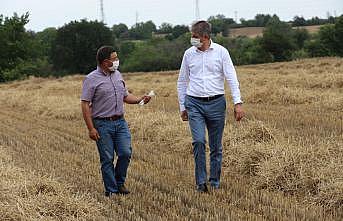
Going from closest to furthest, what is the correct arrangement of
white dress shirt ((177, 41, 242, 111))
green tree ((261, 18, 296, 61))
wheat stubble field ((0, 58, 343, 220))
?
wheat stubble field ((0, 58, 343, 220))
white dress shirt ((177, 41, 242, 111))
green tree ((261, 18, 296, 61))

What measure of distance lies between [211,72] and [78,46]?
55.8 meters

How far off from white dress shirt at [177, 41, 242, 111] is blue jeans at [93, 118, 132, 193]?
3.38 ft

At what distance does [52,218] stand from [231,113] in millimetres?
9104

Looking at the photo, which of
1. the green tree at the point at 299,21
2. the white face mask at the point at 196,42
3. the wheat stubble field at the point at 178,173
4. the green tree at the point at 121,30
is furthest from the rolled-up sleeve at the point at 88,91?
the green tree at the point at 121,30

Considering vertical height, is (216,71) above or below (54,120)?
above

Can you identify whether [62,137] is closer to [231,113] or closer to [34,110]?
[231,113]

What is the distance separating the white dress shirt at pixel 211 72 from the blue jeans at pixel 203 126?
0.13m

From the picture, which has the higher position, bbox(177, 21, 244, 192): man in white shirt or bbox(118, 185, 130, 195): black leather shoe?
bbox(177, 21, 244, 192): man in white shirt

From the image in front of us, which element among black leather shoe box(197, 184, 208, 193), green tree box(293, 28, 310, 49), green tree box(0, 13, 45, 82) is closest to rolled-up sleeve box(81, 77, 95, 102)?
black leather shoe box(197, 184, 208, 193)

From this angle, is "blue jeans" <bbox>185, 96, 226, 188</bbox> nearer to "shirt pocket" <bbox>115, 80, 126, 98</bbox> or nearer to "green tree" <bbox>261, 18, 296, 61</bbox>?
"shirt pocket" <bbox>115, 80, 126, 98</bbox>

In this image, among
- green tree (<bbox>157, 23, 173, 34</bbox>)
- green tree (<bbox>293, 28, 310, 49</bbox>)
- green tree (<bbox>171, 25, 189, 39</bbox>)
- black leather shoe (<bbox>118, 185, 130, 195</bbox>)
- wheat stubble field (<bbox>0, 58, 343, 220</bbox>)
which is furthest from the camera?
green tree (<bbox>157, 23, 173, 34</bbox>)

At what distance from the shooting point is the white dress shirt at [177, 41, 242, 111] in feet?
21.0

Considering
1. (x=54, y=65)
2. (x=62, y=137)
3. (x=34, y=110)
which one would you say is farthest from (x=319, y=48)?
(x=62, y=137)

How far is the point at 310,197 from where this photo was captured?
5.88 metres
